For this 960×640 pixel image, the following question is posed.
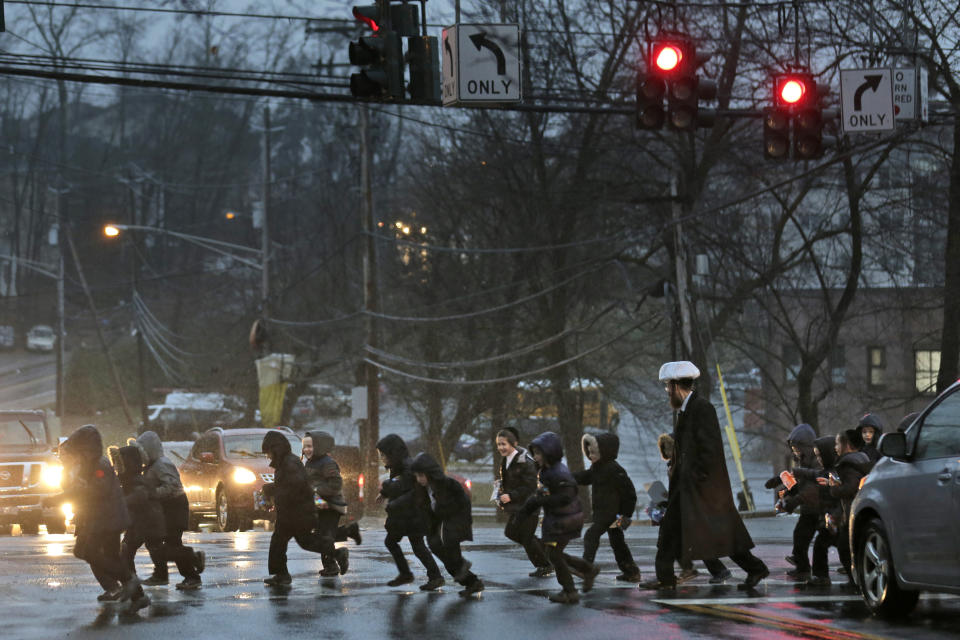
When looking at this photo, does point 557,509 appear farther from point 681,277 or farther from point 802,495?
point 681,277

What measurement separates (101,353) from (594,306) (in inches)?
1259

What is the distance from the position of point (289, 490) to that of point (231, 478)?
11719 millimetres

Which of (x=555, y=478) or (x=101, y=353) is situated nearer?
(x=555, y=478)

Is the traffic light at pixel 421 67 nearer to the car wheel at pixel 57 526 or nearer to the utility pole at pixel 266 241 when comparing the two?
the car wheel at pixel 57 526

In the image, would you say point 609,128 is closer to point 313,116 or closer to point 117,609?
point 117,609

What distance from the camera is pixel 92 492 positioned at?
1146 centimetres

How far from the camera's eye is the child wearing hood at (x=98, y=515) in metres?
11.4

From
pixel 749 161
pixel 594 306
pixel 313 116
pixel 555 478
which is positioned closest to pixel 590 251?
pixel 594 306

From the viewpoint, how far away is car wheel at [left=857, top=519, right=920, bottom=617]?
1002 cm

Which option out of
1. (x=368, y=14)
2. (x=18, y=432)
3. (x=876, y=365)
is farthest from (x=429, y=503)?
(x=876, y=365)

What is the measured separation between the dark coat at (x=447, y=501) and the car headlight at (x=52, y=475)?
14.6 meters

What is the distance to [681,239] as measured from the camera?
3022 cm

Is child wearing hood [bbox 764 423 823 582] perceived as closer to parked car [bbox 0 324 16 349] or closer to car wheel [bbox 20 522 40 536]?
car wheel [bbox 20 522 40 536]

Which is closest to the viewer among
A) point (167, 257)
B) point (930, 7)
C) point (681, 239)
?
point (930, 7)
